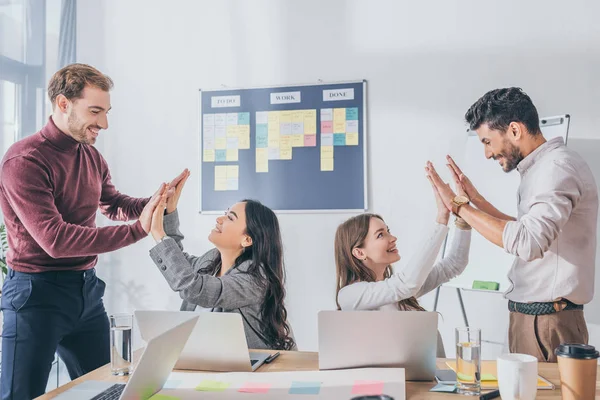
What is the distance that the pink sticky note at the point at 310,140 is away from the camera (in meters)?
3.52

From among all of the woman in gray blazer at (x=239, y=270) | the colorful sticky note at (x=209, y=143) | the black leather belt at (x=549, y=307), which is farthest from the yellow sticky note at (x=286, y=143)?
the black leather belt at (x=549, y=307)

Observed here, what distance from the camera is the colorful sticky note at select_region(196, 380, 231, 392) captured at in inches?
54.4

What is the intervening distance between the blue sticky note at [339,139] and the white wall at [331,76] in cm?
16

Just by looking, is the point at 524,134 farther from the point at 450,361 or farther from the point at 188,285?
the point at 188,285

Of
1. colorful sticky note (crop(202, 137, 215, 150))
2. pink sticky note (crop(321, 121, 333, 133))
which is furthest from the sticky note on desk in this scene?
colorful sticky note (crop(202, 137, 215, 150))

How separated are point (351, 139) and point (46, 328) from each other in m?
2.04

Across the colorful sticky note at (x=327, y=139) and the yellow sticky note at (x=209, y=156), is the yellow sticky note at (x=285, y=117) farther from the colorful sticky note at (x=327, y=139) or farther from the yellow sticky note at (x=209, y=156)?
the yellow sticky note at (x=209, y=156)

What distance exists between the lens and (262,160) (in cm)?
359

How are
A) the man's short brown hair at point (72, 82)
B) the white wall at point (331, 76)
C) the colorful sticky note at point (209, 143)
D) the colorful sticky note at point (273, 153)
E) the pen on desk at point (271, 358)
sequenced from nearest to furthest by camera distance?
the pen on desk at point (271, 358), the man's short brown hair at point (72, 82), the white wall at point (331, 76), the colorful sticky note at point (273, 153), the colorful sticky note at point (209, 143)

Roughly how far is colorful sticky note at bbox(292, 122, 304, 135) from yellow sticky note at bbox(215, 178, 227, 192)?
0.53 m

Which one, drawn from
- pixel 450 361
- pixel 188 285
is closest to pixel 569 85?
pixel 450 361

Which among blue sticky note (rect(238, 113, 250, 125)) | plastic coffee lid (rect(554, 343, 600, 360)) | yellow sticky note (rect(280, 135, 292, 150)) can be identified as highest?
blue sticky note (rect(238, 113, 250, 125))

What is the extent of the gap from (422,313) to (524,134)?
1.01 m

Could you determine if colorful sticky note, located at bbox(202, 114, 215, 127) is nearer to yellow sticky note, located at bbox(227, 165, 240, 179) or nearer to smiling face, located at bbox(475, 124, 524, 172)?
yellow sticky note, located at bbox(227, 165, 240, 179)
